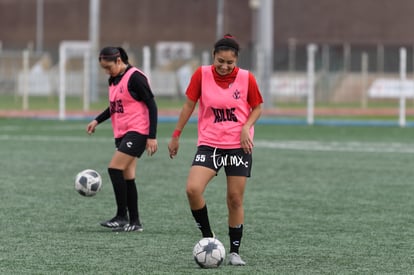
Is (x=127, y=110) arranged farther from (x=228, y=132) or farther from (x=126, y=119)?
(x=228, y=132)

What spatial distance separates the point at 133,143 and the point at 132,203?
1.98 feet

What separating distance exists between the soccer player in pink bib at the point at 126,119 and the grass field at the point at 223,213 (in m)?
0.29

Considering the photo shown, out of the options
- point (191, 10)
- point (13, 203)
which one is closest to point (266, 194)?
point (13, 203)

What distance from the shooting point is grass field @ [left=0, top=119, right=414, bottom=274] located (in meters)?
9.10

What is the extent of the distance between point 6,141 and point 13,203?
10.7 m

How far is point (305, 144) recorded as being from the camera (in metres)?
23.6

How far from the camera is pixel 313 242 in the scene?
10328mm

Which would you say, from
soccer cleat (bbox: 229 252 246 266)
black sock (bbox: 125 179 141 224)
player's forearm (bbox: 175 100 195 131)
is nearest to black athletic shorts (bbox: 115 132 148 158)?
black sock (bbox: 125 179 141 224)

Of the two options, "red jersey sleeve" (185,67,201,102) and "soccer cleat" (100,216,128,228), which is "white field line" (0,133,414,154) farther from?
"red jersey sleeve" (185,67,201,102)

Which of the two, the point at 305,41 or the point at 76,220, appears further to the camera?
the point at 305,41

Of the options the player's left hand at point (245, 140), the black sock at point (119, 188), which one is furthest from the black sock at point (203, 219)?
the black sock at point (119, 188)

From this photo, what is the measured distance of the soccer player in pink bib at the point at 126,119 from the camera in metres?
11.2

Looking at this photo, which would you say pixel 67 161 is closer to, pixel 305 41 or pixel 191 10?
pixel 305 41

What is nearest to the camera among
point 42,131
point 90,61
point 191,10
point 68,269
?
point 68,269
